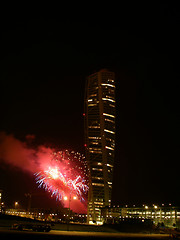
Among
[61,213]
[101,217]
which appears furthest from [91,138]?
[61,213]

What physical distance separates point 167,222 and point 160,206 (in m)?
6.70

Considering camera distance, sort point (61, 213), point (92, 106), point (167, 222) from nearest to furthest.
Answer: point (167, 222) < point (92, 106) < point (61, 213)

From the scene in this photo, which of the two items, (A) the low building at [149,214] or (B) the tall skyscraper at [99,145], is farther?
(B) the tall skyscraper at [99,145]

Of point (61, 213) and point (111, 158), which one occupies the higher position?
point (111, 158)

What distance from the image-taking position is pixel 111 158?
122 meters

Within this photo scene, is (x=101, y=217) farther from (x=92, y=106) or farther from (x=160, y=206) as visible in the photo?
(x=92, y=106)

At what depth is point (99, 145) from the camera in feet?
395

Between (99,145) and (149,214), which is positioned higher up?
(99,145)

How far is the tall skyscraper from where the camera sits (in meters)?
120

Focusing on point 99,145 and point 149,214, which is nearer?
point 149,214

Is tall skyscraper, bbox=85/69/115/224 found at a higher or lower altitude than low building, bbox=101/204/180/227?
higher

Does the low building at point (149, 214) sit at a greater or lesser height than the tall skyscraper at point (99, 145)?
lesser

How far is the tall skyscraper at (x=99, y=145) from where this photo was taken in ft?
392

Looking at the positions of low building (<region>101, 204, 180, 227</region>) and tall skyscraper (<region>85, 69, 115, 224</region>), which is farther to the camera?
tall skyscraper (<region>85, 69, 115, 224</region>)
